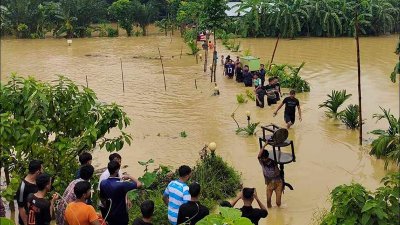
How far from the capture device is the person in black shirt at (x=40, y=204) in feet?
15.8

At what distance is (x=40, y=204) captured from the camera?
485 cm

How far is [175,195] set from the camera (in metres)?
5.20

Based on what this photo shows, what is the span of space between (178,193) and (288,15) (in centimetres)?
2612

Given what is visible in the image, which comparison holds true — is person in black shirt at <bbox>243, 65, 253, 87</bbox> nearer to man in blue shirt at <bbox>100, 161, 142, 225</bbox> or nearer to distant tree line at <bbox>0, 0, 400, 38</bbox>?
distant tree line at <bbox>0, 0, 400, 38</bbox>

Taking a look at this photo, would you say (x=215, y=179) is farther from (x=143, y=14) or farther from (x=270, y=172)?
(x=143, y=14)

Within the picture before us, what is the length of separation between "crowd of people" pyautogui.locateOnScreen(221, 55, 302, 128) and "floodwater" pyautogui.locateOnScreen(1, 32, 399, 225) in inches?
12.6

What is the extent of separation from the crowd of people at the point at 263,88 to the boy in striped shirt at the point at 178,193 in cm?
661


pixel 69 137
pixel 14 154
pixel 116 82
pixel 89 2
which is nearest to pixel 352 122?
pixel 69 137

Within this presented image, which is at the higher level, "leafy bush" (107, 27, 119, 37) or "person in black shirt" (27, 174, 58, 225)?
"leafy bush" (107, 27, 119, 37)

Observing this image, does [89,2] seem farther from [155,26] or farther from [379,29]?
[379,29]

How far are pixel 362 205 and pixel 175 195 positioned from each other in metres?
1.92

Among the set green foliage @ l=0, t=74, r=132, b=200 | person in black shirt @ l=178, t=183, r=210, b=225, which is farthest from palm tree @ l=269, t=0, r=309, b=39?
person in black shirt @ l=178, t=183, r=210, b=225

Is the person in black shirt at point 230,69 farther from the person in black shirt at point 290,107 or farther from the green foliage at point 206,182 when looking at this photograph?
the green foliage at point 206,182

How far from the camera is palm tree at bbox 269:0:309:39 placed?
29594 mm
